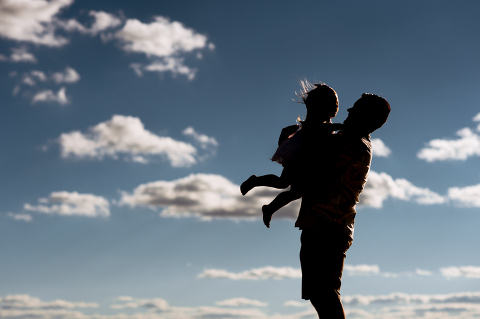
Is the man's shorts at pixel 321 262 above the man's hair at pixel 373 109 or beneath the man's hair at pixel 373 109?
beneath

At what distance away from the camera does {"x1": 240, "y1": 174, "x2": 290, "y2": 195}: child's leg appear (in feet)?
19.4

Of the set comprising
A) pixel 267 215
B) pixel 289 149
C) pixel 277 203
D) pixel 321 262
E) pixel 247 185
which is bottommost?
pixel 321 262

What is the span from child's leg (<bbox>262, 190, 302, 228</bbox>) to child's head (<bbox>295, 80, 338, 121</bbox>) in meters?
0.92

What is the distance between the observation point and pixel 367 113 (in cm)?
595

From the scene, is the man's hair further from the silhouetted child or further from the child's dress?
the child's dress

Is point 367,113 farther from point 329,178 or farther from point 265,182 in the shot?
point 265,182

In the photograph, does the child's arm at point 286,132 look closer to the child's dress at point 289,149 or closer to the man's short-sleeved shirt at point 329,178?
the child's dress at point 289,149

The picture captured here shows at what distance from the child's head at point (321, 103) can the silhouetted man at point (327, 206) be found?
260 millimetres

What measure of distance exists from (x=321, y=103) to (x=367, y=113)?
0.53 metres

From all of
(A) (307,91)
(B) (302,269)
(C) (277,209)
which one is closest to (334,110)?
(A) (307,91)

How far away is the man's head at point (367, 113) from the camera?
5.93 m

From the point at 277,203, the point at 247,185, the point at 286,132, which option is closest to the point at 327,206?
the point at 277,203

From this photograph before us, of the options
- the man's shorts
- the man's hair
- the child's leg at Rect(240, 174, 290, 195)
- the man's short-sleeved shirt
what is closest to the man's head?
the man's hair

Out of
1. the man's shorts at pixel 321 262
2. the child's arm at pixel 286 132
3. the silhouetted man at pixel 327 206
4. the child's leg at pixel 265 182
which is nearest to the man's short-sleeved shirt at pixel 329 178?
the silhouetted man at pixel 327 206
